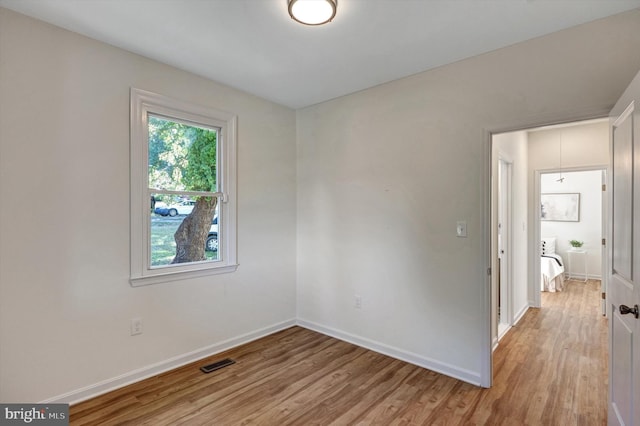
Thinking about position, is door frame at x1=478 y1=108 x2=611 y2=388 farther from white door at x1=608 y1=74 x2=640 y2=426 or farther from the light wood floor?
white door at x1=608 y1=74 x2=640 y2=426

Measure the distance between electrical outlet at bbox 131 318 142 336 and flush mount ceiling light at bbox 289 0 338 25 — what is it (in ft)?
8.38

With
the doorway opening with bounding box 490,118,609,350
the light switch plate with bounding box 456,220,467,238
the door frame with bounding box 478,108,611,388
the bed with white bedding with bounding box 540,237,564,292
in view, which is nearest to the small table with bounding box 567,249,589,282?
the bed with white bedding with bounding box 540,237,564,292

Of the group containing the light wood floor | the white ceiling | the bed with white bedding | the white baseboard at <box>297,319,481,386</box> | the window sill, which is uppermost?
the white ceiling

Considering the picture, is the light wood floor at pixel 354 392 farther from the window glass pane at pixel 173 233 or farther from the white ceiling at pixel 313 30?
the white ceiling at pixel 313 30

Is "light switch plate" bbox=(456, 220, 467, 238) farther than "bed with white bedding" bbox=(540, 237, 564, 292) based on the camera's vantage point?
No

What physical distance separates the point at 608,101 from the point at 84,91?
3.61 meters

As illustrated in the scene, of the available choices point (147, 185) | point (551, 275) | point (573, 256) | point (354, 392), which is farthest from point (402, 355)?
point (573, 256)

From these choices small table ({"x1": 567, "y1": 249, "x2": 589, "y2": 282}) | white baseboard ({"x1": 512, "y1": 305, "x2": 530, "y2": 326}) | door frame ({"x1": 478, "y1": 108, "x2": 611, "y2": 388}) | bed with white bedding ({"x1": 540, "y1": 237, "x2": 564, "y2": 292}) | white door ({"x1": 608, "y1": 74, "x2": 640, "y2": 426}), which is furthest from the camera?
small table ({"x1": 567, "y1": 249, "x2": 589, "y2": 282})

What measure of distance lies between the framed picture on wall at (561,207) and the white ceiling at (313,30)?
586 centimetres

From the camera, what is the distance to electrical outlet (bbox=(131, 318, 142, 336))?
8.36 feet

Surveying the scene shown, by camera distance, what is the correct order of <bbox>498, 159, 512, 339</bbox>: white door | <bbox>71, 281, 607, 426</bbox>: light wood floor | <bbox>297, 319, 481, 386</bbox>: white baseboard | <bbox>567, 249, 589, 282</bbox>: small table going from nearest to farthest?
<bbox>71, 281, 607, 426</bbox>: light wood floor, <bbox>297, 319, 481, 386</bbox>: white baseboard, <bbox>498, 159, 512, 339</bbox>: white door, <bbox>567, 249, 589, 282</bbox>: small table

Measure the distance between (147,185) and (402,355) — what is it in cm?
276

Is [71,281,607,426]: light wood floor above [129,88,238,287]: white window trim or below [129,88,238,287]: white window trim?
below

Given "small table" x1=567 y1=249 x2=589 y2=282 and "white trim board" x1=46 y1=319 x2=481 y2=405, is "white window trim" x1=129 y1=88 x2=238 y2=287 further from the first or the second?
"small table" x1=567 y1=249 x2=589 y2=282
